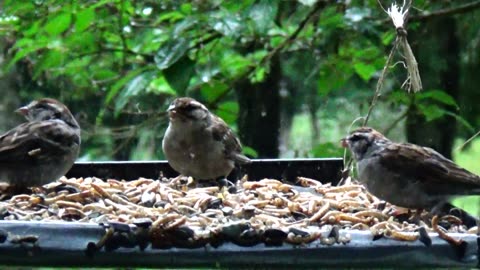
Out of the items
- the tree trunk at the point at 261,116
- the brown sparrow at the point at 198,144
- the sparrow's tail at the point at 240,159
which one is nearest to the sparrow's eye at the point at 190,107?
the brown sparrow at the point at 198,144

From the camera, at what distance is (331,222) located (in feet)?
11.5

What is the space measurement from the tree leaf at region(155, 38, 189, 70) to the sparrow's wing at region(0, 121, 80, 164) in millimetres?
1145

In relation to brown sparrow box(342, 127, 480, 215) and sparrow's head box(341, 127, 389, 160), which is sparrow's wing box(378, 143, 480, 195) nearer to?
brown sparrow box(342, 127, 480, 215)

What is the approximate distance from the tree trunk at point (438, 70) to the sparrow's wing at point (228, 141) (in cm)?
172

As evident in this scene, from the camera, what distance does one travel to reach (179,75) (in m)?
5.64

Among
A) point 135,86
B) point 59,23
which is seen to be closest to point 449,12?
point 135,86

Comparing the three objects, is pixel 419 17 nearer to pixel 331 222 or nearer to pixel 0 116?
pixel 331 222

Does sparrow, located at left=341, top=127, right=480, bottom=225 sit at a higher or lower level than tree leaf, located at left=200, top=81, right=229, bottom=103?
higher

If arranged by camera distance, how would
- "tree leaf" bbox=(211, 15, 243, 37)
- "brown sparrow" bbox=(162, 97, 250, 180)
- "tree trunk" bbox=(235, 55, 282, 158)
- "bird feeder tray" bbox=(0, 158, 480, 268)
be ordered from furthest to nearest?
"tree trunk" bbox=(235, 55, 282, 158) → "tree leaf" bbox=(211, 15, 243, 37) → "brown sparrow" bbox=(162, 97, 250, 180) → "bird feeder tray" bbox=(0, 158, 480, 268)

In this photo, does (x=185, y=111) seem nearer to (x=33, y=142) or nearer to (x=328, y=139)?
(x=33, y=142)

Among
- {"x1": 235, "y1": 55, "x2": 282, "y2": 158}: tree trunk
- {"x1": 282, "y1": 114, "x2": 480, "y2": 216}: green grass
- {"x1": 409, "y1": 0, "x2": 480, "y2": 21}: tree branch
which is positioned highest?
{"x1": 409, "y1": 0, "x2": 480, "y2": 21}: tree branch

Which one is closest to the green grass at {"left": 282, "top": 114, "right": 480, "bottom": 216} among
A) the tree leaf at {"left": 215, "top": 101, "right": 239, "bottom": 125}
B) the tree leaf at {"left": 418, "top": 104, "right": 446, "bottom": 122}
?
the tree leaf at {"left": 215, "top": 101, "right": 239, "bottom": 125}

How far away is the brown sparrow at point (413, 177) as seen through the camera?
398 cm

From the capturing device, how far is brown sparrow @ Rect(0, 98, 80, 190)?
13.6ft
